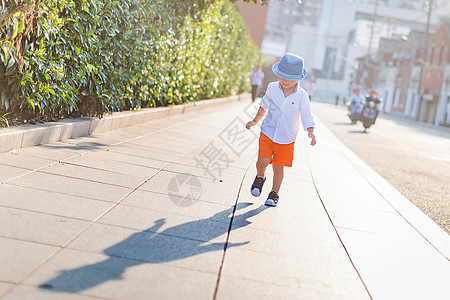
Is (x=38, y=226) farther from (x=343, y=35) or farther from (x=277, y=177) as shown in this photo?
(x=343, y=35)

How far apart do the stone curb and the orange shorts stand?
2.51m

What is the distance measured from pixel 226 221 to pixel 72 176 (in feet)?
5.18

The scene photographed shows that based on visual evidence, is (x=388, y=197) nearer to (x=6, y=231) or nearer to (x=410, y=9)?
(x=6, y=231)

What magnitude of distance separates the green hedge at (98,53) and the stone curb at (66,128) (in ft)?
0.61

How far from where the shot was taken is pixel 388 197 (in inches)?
313

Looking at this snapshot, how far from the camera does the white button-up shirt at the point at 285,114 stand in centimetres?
629

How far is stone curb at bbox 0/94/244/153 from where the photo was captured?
21.3ft

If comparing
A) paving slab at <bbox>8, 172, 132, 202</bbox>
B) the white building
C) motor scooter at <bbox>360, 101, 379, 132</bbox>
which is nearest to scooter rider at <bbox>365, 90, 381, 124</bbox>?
motor scooter at <bbox>360, 101, 379, 132</bbox>

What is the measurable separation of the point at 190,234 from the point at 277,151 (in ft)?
6.60

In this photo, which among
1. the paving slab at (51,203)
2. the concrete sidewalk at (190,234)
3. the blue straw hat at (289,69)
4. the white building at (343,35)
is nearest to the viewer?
the concrete sidewalk at (190,234)

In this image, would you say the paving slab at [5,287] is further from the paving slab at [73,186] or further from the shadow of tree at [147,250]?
the paving slab at [73,186]

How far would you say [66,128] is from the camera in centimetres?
→ 801

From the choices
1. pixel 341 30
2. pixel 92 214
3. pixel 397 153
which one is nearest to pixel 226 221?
pixel 92 214

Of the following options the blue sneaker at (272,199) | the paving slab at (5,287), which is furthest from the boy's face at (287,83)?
the paving slab at (5,287)
